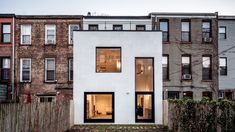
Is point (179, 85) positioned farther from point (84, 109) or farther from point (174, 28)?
point (84, 109)

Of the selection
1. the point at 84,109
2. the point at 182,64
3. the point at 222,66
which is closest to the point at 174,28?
the point at 182,64

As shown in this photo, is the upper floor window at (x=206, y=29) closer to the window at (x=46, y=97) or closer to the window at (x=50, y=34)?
the window at (x=50, y=34)

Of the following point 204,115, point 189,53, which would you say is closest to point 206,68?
point 189,53

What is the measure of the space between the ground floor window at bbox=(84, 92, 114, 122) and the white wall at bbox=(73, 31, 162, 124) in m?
0.26

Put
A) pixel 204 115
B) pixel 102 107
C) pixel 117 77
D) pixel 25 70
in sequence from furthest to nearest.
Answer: pixel 25 70
pixel 117 77
pixel 102 107
pixel 204 115

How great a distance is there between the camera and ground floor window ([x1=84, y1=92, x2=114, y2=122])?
25281mm

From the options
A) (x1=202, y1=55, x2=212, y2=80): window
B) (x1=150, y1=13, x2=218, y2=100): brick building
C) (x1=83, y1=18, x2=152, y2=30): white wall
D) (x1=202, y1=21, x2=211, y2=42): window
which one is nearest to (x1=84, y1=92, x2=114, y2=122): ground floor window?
(x1=150, y1=13, x2=218, y2=100): brick building

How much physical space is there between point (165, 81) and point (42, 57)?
10412 mm

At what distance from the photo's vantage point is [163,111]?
81.1 ft

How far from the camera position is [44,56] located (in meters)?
33.9

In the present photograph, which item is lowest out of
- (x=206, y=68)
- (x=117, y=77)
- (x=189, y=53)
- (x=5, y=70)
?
(x=117, y=77)

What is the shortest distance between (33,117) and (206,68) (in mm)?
23867

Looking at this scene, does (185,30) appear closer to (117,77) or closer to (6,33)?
(117,77)

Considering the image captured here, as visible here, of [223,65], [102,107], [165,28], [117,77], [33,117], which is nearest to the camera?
[33,117]
